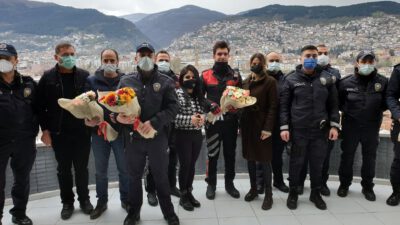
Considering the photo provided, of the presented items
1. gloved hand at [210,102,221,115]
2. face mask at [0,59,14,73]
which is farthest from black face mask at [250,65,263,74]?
face mask at [0,59,14,73]

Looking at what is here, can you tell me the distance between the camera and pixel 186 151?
2.83 metres

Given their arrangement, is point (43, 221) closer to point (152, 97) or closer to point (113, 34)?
point (152, 97)

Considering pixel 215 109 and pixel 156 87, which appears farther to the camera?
pixel 215 109

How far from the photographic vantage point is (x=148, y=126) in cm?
229

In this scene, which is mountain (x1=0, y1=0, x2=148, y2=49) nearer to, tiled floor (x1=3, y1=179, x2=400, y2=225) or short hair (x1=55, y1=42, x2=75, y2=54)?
short hair (x1=55, y1=42, x2=75, y2=54)

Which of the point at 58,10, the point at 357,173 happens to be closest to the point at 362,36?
the point at 357,173

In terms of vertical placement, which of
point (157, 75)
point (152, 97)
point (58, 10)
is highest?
point (58, 10)

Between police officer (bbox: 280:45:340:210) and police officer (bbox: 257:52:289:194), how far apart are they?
0.67 feet

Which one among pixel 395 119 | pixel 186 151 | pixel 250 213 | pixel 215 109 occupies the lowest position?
pixel 250 213

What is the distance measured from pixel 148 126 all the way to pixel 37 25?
33.8m

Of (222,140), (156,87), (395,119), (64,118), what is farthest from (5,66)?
(395,119)

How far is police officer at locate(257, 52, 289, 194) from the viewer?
10.5 feet

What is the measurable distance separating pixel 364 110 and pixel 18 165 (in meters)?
3.28

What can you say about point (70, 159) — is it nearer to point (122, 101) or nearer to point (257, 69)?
point (122, 101)
